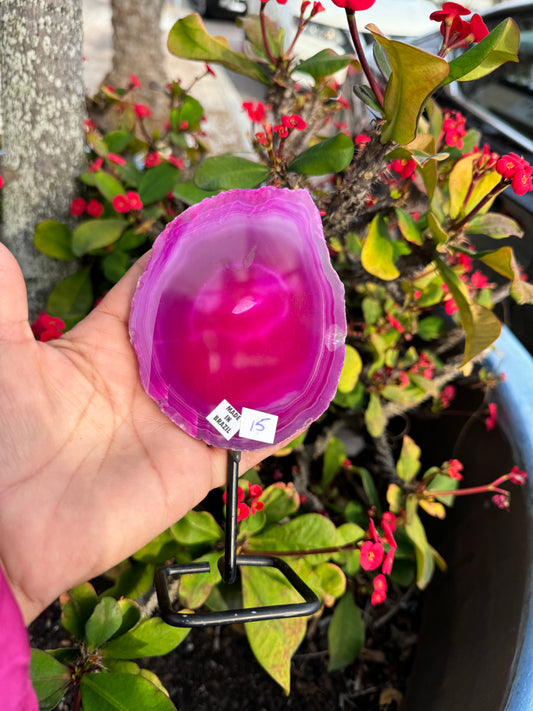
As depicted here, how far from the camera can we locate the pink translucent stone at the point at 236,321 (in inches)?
30.6

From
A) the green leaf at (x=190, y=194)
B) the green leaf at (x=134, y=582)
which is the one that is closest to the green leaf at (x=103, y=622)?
the green leaf at (x=134, y=582)

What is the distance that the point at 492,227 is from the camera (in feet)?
2.99

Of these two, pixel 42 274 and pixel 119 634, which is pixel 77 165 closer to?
pixel 42 274

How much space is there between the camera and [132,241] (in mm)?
1076

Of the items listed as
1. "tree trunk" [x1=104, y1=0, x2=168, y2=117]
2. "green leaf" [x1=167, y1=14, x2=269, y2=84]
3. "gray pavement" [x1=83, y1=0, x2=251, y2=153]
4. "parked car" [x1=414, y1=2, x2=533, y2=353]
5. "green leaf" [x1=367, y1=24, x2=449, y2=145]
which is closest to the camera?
"green leaf" [x1=367, y1=24, x2=449, y2=145]

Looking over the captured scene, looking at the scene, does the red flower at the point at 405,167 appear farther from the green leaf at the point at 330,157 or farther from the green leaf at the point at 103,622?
the green leaf at the point at 103,622

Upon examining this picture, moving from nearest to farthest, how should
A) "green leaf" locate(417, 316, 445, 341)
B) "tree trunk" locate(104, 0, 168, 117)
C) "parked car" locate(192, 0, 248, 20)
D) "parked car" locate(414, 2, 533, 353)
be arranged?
"green leaf" locate(417, 316, 445, 341) < "parked car" locate(414, 2, 533, 353) < "tree trunk" locate(104, 0, 168, 117) < "parked car" locate(192, 0, 248, 20)

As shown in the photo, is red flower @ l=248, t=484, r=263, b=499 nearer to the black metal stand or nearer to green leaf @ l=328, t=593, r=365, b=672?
the black metal stand

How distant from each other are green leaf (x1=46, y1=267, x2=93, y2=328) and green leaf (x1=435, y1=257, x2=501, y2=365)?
741mm

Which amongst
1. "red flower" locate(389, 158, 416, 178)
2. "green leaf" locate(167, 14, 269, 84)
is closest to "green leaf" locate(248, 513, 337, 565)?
"red flower" locate(389, 158, 416, 178)

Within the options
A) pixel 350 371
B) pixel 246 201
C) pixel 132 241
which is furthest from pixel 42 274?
pixel 350 371

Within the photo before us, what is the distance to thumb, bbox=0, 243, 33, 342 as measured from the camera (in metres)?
0.69

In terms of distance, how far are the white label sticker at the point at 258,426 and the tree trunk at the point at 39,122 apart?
64 centimetres

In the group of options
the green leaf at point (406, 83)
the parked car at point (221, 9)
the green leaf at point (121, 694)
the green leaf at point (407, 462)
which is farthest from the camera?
the parked car at point (221, 9)
